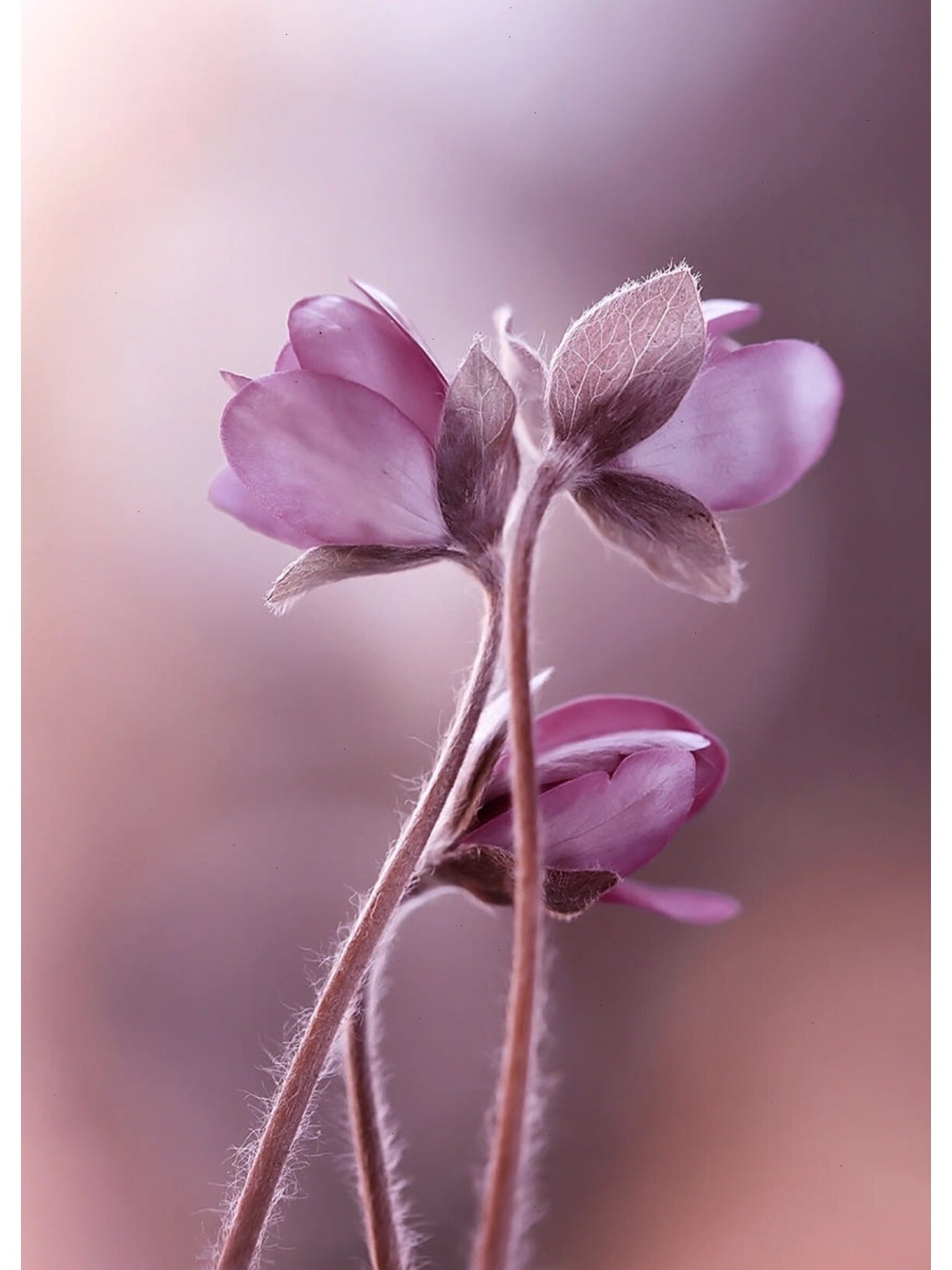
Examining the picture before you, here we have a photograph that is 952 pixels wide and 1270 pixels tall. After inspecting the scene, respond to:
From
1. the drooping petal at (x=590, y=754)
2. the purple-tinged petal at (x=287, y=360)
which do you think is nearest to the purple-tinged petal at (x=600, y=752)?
the drooping petal at (x=590, y=754)

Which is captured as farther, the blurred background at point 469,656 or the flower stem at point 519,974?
the blurred background at point 469,656

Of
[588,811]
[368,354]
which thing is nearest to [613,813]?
[588,811]

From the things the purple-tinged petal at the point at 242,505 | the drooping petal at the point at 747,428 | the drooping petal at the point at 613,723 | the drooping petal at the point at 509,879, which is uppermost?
the drooping petal at the point at 747,428

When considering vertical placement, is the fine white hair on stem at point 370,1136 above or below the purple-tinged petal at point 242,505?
below

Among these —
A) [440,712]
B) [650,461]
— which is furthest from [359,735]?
[650,461]

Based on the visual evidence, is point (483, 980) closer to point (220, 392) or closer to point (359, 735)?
point (359, 735)

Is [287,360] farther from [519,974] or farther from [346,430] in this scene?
[519,974]

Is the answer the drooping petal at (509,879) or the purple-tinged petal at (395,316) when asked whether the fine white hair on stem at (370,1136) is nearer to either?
the drooping petal at (509,879)

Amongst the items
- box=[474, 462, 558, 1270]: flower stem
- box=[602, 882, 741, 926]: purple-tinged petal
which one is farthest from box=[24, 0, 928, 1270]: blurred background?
box=[474, 462, 558, 1270]: flower stem
